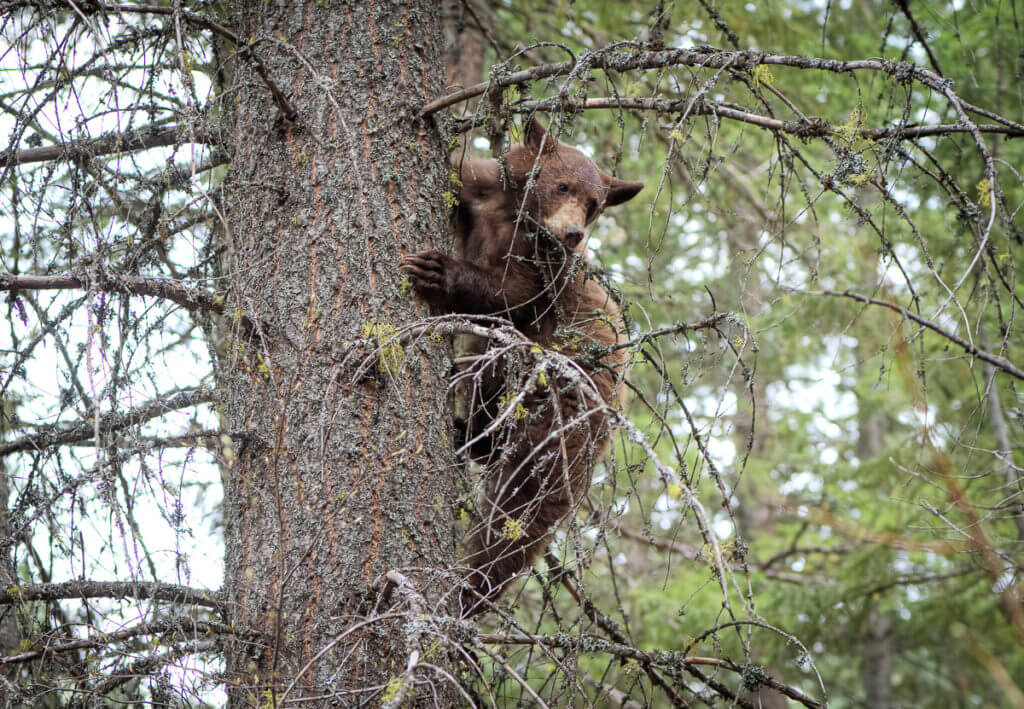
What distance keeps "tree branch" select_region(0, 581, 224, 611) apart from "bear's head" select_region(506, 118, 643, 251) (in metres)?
2.51

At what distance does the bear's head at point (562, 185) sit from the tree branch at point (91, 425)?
2111 mm

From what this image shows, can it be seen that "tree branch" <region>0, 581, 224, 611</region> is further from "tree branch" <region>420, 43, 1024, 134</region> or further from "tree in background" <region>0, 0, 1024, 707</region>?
"tree branch" <region>420, 43, 1024, 134</region>

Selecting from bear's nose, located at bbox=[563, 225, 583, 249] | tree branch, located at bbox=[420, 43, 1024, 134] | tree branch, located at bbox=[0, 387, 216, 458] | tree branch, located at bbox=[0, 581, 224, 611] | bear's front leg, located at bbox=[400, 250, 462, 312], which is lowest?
tree branch, located at bbox=[0, 581, 224, 611]

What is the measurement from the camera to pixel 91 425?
8.91 feet

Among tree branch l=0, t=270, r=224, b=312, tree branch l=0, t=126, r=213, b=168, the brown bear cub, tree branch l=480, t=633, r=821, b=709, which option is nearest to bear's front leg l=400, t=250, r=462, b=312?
the brown bear cub

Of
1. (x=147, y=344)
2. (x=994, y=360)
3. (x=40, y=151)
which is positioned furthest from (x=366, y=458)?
(x=994, y=360)

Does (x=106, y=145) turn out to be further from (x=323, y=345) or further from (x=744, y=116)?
(x=744, y=116)

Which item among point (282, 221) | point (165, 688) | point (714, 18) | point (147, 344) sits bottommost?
point (165, 688)

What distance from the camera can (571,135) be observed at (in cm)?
287

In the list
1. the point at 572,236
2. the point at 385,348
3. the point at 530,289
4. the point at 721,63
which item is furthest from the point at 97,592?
the point at 721,63

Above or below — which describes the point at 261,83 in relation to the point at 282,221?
above

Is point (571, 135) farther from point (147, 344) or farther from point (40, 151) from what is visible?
point (40, 151)

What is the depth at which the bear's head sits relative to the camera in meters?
4.52

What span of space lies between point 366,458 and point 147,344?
840 mm
